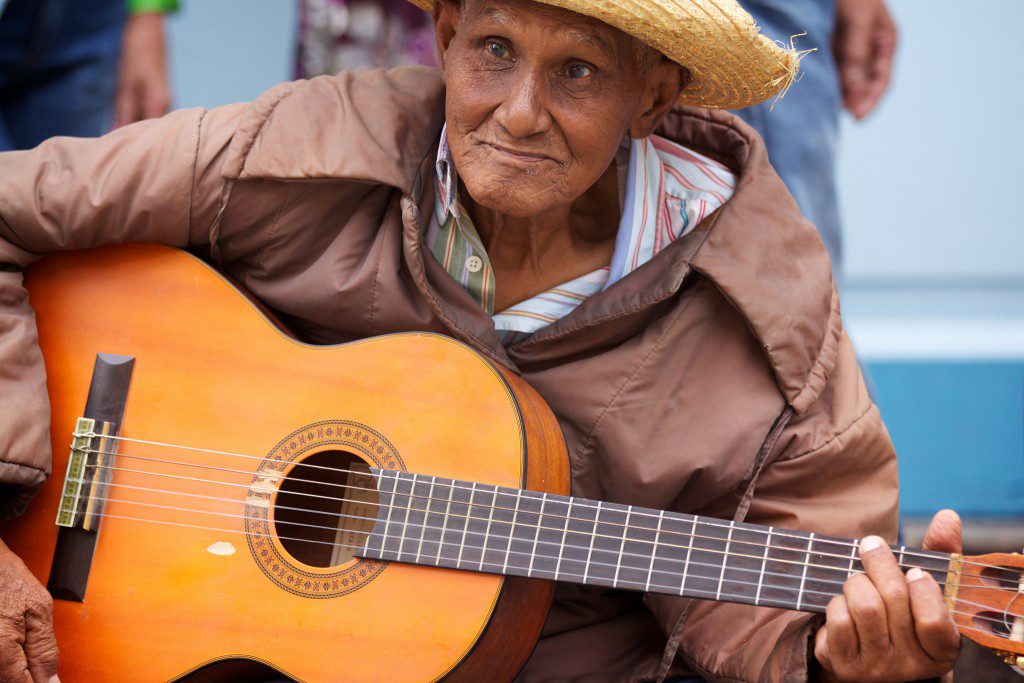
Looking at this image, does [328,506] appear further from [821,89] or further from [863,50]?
[863,50]

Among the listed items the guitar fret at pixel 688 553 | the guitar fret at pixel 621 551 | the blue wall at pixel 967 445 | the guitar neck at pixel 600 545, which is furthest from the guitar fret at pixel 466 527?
the blue wall at pixel 967 445

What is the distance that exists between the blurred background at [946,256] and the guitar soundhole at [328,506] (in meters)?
2.18

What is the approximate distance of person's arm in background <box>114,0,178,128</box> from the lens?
11.4ft

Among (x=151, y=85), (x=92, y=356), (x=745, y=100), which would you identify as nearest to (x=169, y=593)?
(x=92, y=356)

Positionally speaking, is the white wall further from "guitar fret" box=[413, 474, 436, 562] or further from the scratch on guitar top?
the scratch on guitar top

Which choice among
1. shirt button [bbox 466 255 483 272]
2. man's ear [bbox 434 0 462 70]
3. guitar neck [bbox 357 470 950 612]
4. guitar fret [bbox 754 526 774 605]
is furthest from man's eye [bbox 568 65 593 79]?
guitar fret [bbox 754 526 774 605]

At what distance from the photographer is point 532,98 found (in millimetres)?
1797

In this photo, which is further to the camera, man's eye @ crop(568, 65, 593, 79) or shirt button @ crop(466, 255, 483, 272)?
shirt button @ crop(466, 255, 483, 272)

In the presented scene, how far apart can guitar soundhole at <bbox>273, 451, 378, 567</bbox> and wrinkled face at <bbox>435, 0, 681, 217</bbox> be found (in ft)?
1.79

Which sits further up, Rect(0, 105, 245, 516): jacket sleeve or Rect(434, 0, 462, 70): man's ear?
Rect(434, 0, 462, 70): man's ear

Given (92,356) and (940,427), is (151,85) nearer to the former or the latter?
(92,356)

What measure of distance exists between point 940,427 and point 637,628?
1910mm

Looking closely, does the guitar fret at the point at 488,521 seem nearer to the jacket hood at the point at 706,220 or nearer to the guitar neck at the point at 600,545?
the guitar neck at the point at 600,545

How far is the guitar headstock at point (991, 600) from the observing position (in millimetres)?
1592
